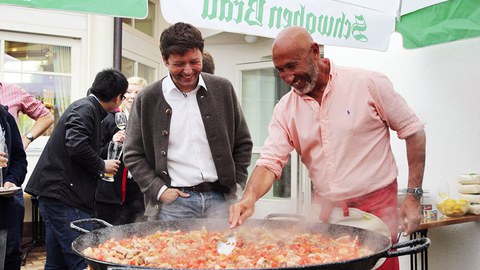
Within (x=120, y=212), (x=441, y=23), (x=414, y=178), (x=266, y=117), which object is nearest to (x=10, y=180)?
(x=120, y=212)

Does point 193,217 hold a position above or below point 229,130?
below

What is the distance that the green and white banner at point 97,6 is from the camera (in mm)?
2551

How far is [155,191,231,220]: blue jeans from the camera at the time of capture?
3270mm

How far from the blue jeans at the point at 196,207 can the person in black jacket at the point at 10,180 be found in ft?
4.17

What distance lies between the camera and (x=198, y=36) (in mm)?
3176

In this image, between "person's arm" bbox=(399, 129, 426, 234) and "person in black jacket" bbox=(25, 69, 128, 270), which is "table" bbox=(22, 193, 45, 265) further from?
"person's arm" bbox=(399, 129, 426, 234)

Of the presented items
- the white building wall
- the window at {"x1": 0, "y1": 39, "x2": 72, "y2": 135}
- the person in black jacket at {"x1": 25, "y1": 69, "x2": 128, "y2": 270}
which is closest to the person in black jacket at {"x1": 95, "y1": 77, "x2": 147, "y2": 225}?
the person in black jacket at {"x1": 25, "y1": 69, "x2": 128, "y2": 270}

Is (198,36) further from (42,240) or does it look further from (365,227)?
(42,240)

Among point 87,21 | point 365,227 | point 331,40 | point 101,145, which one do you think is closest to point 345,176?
point 365,227

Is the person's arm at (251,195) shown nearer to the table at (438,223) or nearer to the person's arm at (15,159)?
the table at (438,223)

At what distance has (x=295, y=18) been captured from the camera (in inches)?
136

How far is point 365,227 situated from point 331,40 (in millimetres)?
1413

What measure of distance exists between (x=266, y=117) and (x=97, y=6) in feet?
19.3

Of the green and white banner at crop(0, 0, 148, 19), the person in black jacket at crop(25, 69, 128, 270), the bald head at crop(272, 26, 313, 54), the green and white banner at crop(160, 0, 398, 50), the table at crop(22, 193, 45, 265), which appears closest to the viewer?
the green and white banner at crop(0, 0, 148, 19)
